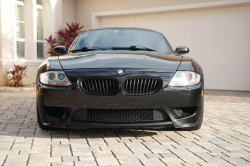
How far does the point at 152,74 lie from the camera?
320 cm

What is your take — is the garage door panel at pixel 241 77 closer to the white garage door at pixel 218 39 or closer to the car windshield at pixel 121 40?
the white garage door at pixel 218 39

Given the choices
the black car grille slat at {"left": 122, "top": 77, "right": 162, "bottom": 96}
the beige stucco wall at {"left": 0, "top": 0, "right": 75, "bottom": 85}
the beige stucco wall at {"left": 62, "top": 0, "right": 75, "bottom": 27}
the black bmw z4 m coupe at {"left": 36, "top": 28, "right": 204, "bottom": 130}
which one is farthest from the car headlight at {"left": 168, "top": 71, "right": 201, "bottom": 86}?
the beige stucco wall at {"left": 62, "top": 0, "right": 75, "bottom": 27}

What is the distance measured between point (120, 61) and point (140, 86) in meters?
0.41

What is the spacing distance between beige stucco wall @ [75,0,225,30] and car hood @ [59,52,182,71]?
7499 mm

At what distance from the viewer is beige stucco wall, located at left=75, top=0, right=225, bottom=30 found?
36.0 feet

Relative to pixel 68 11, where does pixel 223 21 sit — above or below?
below

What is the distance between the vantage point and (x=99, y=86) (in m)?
3.17

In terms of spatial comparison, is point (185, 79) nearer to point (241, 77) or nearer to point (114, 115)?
point (114, 115)

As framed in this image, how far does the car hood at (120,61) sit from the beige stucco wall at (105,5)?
7.50 metres

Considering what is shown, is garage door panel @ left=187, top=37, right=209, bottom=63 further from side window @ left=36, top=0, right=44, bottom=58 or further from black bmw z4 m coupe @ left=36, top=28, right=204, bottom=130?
black bmw z4 m coupe @ left=36, top=28, right=204, bottom=130

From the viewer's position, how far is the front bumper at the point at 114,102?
313 centimetres

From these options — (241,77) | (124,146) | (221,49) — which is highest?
(221,49)

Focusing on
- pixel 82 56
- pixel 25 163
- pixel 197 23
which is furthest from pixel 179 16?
pixel 25 163

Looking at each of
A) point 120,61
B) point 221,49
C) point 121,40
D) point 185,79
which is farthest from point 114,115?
point 221,49
